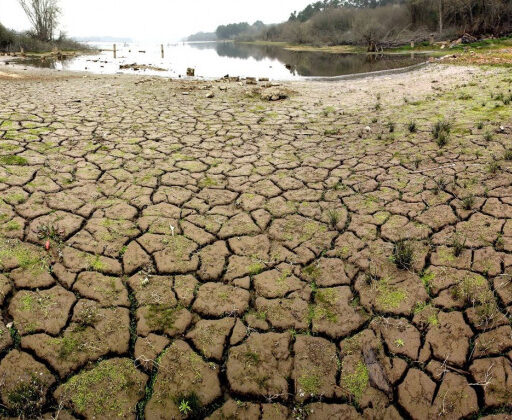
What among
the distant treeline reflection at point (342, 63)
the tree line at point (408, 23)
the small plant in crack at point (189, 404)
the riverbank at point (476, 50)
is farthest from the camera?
the tree line at point (408, 23)

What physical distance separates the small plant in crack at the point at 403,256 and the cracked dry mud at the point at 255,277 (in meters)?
0.01

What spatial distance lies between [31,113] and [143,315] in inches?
220

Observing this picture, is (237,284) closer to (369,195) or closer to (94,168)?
(369,195)

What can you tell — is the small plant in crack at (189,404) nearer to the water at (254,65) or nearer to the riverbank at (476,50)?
the water at (254,65)

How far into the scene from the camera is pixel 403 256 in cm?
255

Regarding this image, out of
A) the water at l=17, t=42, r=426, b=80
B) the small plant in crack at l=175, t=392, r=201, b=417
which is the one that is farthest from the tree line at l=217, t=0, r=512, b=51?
the small plant in crack at l=175, t=392, r=201, b=417

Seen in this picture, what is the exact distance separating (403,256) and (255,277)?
1.14 metres

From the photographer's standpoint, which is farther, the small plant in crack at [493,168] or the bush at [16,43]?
the bush at [16,43]

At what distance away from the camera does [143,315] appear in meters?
2.12

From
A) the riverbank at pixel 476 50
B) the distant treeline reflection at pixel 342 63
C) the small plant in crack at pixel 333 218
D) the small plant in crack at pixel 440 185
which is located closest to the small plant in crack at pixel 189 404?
the small plant in crack at pixel 333 218

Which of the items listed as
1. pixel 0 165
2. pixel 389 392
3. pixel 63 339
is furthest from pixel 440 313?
pixel 0 165

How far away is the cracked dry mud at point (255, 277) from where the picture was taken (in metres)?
1.74

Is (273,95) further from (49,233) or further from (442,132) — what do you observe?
(49,233)

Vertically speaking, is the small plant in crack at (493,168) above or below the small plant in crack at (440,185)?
above
